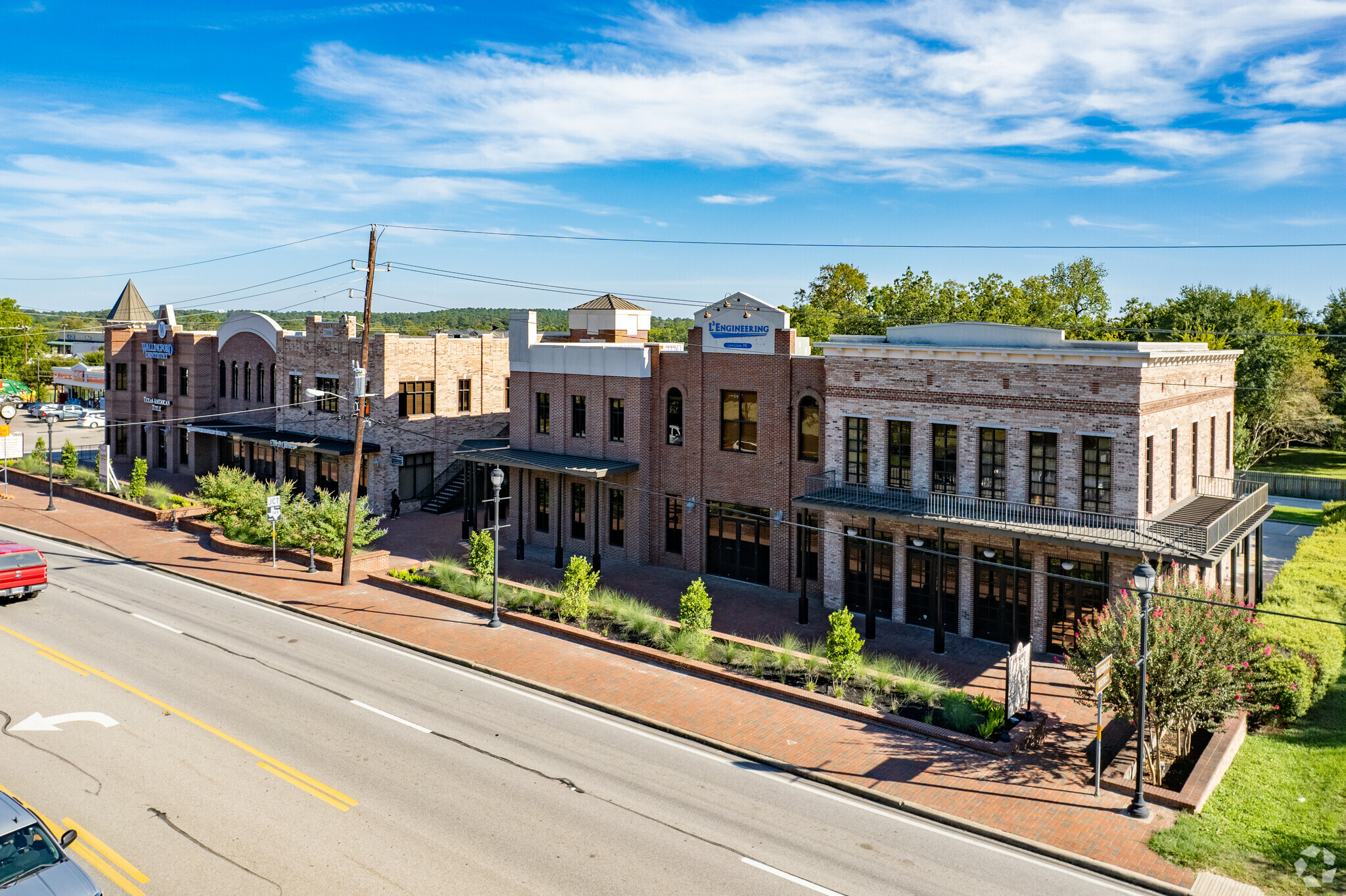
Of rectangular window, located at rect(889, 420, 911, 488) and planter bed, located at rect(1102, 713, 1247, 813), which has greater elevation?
rectangular window, located at rect(889, 420, 911, 488)

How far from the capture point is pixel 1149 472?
2300cm

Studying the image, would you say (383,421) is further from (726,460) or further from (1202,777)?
(1202,777)

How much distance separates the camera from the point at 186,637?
23.8 metres

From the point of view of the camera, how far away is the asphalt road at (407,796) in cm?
1285

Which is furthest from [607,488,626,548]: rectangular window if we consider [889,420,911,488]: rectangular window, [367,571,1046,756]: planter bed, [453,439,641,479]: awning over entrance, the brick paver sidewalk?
[889,420,911,488]: rectangular window

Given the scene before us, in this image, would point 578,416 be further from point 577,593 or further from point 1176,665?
point 1176,665

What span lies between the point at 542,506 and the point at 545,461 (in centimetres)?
263

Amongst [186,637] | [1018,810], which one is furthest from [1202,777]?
[186,637]

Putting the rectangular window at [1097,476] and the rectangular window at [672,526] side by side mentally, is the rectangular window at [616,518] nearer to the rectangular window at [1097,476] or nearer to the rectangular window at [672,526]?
the rectangular window at [672,526]

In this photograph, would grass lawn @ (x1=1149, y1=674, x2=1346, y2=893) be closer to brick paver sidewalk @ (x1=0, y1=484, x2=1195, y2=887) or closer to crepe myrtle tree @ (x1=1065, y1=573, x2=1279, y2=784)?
brick paver sidewalk @ (x1=0, y1=484, x2=1195, y2=887)

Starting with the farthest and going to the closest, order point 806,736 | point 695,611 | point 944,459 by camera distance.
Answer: point 944,459, point 695,611, point 806,736

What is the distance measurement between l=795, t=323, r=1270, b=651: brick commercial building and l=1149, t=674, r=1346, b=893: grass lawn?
4475 mm

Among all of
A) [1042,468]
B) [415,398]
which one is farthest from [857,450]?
[415,398]

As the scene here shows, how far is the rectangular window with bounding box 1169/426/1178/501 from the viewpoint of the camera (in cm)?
2500
